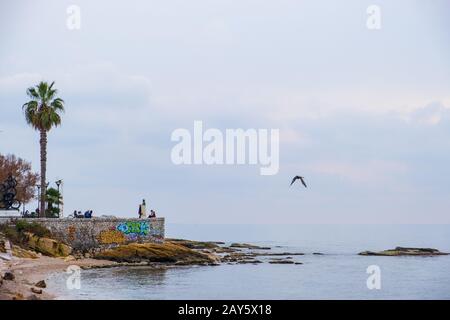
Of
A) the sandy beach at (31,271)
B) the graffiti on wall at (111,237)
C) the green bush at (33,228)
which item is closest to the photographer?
the sandy beach at (31,271)

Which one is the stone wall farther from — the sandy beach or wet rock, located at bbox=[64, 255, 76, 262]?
the sandy beach

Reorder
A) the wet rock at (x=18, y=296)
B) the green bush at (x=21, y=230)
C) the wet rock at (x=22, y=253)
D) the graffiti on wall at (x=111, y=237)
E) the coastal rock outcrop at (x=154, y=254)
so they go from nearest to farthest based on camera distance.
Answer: the wet rock at (x=18, y=296) < the wet rock at (x=22, y=253) < the green bush at (x=21, y=230) < the coastal rock outcrop at (x=154, y=254) < the graffiti on wall at (x=111, y=237)

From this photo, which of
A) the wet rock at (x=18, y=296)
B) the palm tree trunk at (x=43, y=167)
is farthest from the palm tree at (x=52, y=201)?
the wet rock at (x=18, y=296)

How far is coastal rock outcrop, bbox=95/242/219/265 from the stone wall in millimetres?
749

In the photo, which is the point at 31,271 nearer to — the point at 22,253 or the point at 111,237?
the point at 22,253

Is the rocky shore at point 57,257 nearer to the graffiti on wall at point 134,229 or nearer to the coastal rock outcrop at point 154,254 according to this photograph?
the coastal rock outcrop at point 154,254

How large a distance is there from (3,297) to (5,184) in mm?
32408

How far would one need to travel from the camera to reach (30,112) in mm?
62906

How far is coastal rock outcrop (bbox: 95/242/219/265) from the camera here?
60.2m

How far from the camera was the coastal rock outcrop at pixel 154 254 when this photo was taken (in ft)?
197

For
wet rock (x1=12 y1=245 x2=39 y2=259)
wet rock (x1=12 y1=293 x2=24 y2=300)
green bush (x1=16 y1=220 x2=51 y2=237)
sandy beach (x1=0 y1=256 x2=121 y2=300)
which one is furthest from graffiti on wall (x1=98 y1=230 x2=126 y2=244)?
wet rock (x1=12 y1=293 x2=24 y2=300)

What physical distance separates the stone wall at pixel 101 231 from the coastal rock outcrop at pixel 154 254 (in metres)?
0.75
